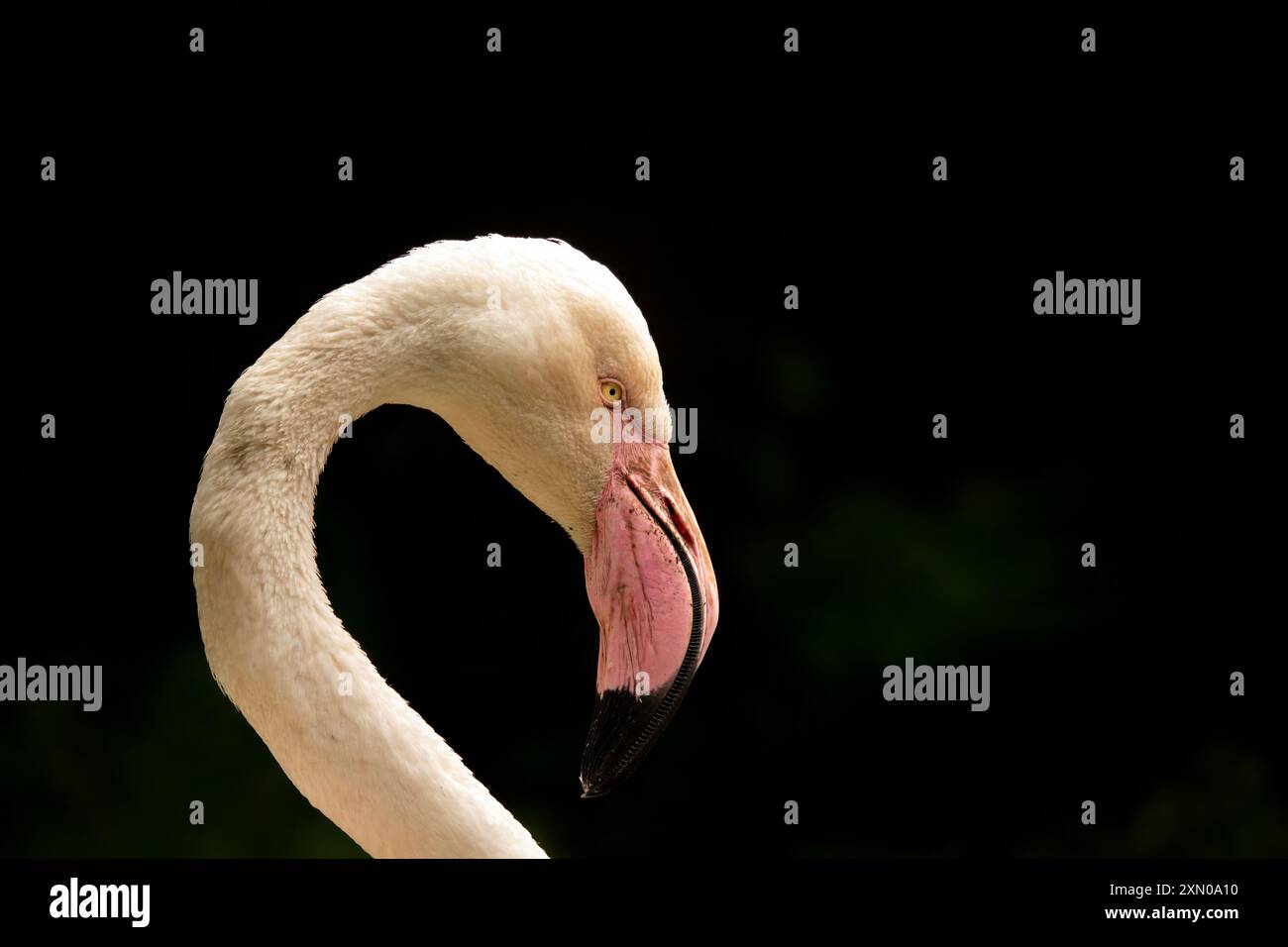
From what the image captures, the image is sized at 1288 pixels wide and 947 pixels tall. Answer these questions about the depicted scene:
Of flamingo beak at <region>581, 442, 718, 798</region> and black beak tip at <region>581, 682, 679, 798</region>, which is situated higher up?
flamingo beak at <region>581, 442, 718, 798</region>

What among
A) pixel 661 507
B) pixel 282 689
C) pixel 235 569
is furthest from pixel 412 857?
pixel 661 507

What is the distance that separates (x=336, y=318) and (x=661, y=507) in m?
0.59

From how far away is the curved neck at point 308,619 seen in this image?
1.95 metres

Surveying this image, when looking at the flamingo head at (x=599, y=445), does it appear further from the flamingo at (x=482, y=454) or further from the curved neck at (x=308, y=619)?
the curved neck at (x=308, y=619)

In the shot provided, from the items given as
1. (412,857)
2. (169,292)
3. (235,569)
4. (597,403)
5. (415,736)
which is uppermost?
(169,292)

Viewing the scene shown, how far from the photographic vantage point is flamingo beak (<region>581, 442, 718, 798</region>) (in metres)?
2.10

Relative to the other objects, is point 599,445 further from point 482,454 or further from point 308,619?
point 308,619

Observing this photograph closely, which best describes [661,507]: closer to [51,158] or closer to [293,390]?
[293,390]

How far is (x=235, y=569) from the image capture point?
1937 mm

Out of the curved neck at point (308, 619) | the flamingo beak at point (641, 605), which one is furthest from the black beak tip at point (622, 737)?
the curved neck at point (308, 619)

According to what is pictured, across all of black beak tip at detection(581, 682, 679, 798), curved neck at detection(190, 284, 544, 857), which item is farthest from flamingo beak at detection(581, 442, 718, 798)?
curved neck at detection(190, 284, 544, 857)

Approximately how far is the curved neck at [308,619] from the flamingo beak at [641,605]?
23 centimetres

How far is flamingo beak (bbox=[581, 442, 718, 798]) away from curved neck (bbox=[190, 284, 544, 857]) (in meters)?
0.23

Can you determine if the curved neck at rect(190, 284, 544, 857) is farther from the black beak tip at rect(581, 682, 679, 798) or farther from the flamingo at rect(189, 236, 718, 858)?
the black beak tip at rect(581, 682, 679, 798)
